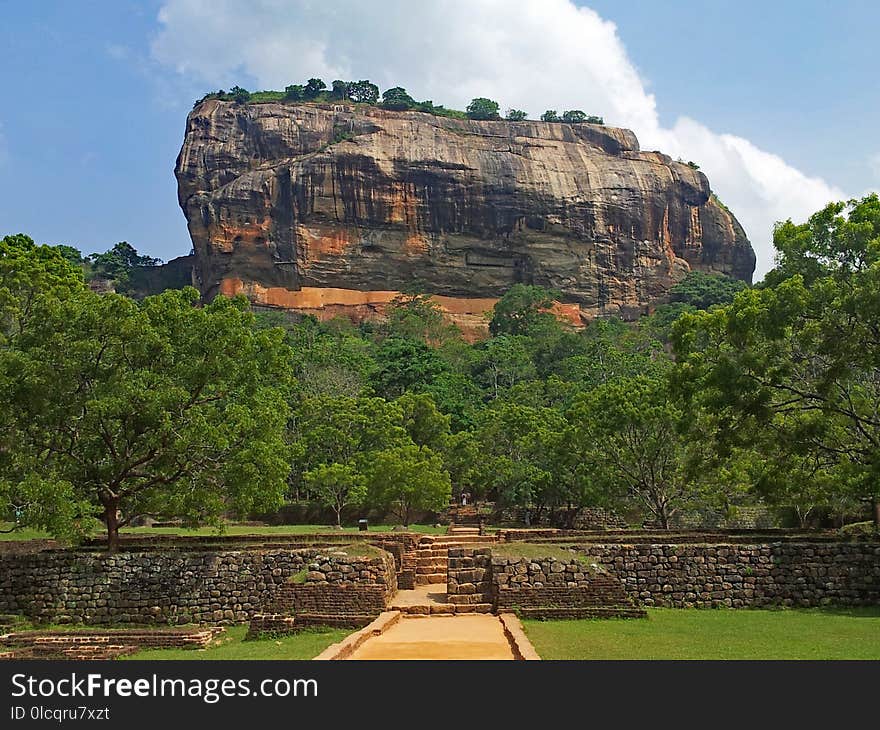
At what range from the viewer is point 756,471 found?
78.8 ft

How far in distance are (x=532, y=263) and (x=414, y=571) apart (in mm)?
75109

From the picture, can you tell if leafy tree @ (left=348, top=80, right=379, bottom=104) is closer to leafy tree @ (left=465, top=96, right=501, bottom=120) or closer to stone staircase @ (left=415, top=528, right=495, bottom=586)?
leafy tree @ (left=465, top=96, right=501, bottom=120)

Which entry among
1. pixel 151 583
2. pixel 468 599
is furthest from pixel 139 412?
pixel 468 599

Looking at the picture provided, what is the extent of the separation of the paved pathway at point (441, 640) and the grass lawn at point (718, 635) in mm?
625

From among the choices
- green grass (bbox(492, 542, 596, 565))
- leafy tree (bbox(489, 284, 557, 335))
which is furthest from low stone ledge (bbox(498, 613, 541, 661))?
leafy tree (bbox(489, 284, 557, 335))

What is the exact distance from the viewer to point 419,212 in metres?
88.8

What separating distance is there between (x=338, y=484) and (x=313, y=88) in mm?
75840

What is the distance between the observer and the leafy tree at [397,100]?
96.2 meters

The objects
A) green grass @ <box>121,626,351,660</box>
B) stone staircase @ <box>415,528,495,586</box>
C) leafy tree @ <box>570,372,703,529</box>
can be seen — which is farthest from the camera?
leafy tree @ <box>570,372,703,529</box>

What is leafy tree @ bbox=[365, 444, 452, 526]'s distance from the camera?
31.4 metres

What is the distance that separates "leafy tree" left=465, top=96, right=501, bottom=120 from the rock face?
5767 mm

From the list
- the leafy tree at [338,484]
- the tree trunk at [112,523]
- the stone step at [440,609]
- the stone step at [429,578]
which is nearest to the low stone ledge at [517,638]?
the stone step at [440,609]

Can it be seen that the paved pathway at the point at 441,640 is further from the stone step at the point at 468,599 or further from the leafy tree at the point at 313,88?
the leafy tree at the point at 313,88
